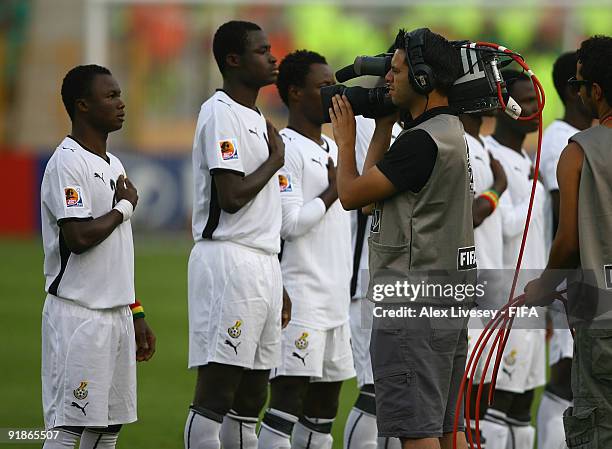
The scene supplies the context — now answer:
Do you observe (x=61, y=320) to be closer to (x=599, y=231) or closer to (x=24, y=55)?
(x=599, y=231)

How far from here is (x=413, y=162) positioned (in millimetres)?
4996

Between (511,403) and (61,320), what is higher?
(61,320)

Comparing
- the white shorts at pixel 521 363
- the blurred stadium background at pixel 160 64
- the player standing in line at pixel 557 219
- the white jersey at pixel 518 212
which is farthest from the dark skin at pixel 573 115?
the blurred stadium background at pixel 160 64

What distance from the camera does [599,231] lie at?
4863mm

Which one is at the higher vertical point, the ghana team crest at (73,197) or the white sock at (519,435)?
the ghana team crest at (73,197)

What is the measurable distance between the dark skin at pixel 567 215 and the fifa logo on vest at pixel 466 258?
29cm

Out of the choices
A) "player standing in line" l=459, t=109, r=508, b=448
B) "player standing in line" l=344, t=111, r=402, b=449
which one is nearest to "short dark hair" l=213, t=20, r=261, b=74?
"player standing in line" l=344, t=111, r=402, b=449

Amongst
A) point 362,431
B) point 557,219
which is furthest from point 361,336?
point 557,219

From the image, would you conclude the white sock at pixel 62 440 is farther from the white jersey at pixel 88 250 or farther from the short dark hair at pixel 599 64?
the short dark hair at pixel 599 64

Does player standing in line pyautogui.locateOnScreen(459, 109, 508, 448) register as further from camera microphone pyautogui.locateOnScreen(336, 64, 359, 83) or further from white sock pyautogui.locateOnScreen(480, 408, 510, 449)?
camera microphone pyautogui.locateOnScreen(336, 64, 359, 83)

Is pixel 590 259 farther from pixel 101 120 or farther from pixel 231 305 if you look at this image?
pixel 101 120

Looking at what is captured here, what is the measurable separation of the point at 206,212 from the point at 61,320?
3.39 feet

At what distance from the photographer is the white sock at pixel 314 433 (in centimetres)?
704

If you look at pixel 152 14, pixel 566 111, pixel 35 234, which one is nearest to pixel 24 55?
pixel 152 14
